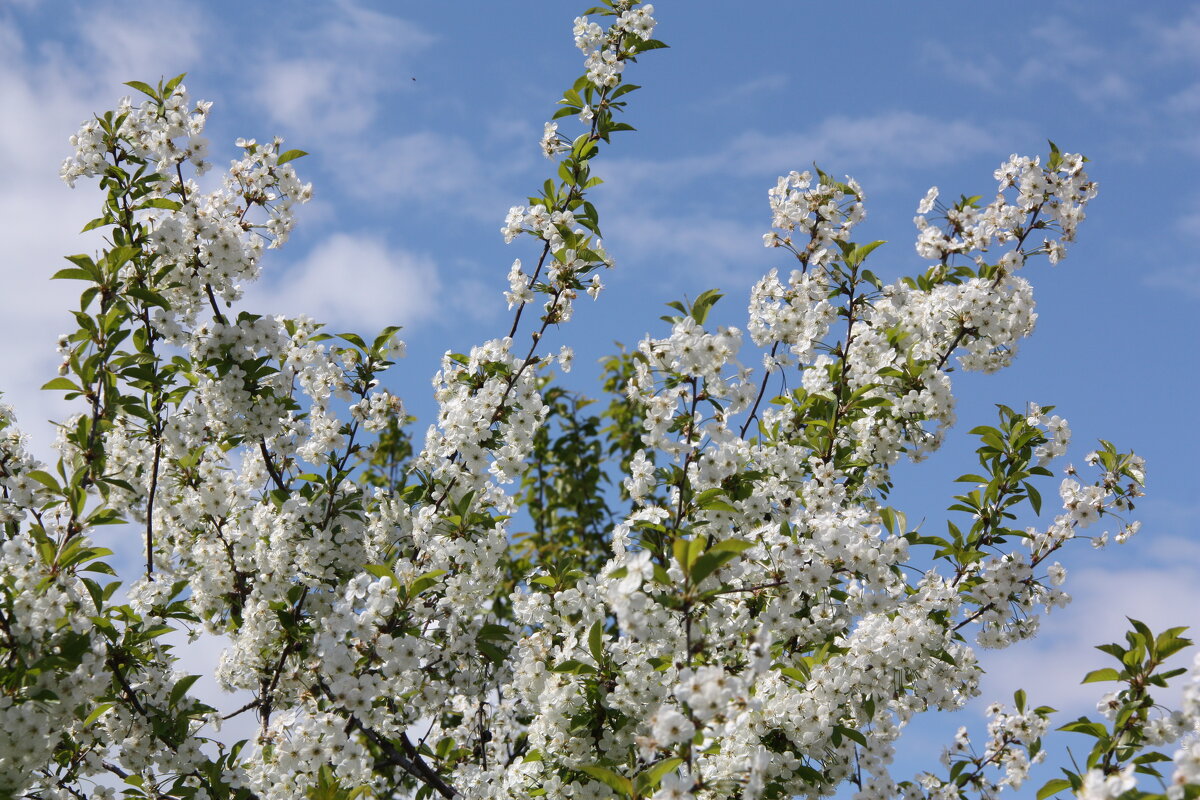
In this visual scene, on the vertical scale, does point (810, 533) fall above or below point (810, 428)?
below

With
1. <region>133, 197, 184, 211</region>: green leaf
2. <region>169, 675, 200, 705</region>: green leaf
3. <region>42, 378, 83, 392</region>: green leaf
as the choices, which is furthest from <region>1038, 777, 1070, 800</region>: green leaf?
<region>133, 197, 184, 211</region>: green leaf

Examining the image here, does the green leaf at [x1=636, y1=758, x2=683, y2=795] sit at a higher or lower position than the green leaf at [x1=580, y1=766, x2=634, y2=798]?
lower

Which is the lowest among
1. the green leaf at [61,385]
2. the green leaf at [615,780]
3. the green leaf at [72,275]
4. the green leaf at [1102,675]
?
the green leaf at [615,780]

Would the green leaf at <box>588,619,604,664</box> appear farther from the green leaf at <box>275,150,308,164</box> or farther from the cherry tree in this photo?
the green leaf at <box>275,150,308,164</box>

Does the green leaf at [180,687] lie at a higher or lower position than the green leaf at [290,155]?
lower

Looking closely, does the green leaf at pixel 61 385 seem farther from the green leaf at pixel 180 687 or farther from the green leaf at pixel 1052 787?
the green leaf at pixel 1052 787

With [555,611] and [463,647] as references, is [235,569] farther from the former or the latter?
[555,611]

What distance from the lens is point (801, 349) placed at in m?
5.45

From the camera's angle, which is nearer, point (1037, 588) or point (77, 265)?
point (77, 265)

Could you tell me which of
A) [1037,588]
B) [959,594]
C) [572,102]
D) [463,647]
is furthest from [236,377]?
[1037,588]

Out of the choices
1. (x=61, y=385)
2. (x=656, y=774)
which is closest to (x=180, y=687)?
(x=61, y=385)

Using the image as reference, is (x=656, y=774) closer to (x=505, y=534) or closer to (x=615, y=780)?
(x=615, y=780)

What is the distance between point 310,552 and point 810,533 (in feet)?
8.79

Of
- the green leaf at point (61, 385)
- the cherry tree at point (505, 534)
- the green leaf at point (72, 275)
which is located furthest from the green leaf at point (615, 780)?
the green leaf at point (72, 275)
